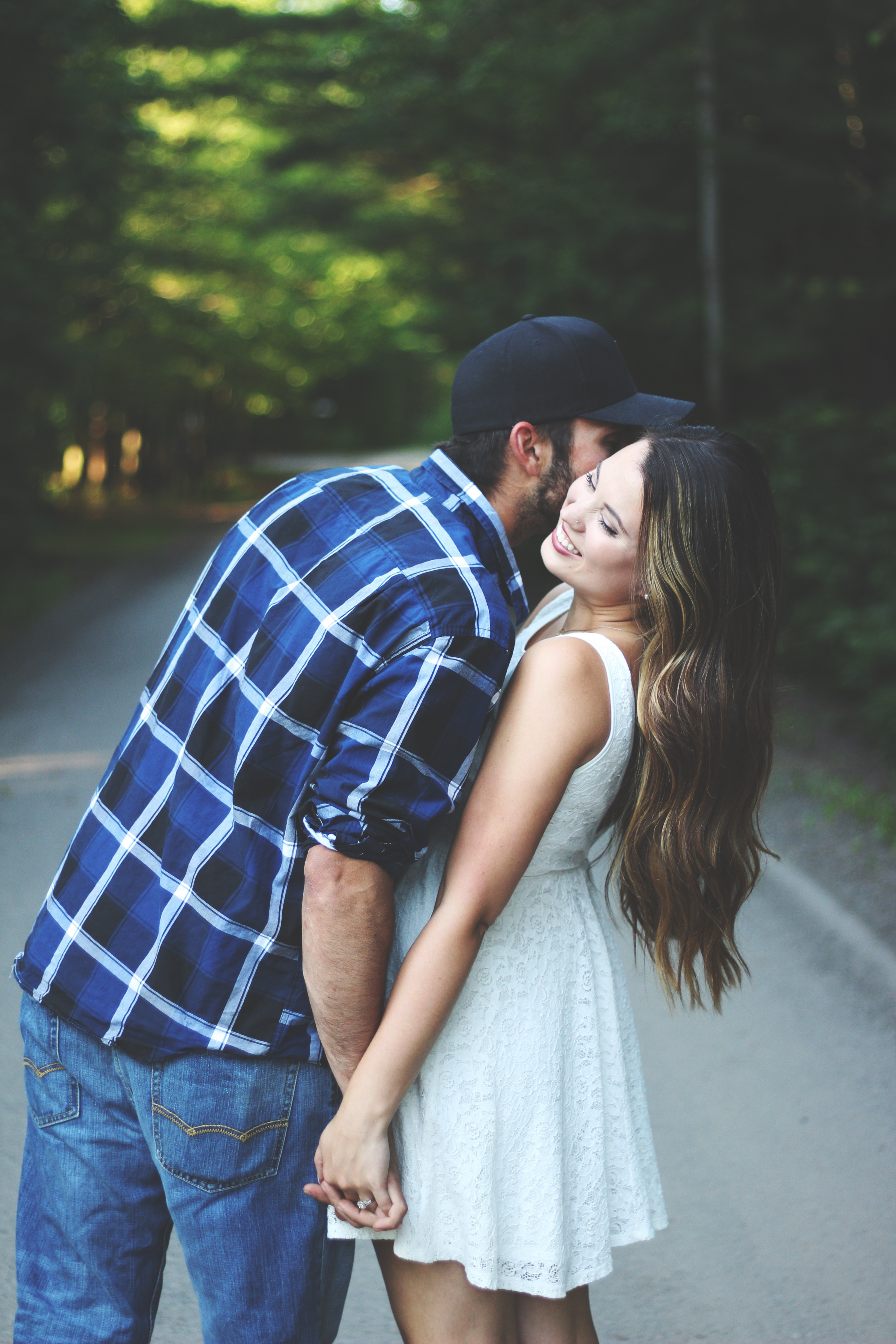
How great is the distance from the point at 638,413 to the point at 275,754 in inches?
31.9

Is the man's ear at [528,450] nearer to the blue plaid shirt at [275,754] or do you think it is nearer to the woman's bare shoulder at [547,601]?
the blue plaid shirt at [275,754]

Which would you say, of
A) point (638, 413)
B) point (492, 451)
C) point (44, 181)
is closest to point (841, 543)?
point (638, 413)

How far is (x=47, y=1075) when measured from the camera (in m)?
1.94

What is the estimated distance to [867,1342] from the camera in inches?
114

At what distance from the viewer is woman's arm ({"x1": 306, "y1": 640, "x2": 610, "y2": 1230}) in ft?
5.82

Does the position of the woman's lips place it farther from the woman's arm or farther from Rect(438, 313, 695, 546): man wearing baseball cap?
the woman's arm

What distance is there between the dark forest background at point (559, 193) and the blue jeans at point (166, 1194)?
3494mm

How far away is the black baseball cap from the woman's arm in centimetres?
43

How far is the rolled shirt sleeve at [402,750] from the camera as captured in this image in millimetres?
1673

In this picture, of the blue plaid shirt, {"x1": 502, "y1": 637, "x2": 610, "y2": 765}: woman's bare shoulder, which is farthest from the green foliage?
the blue plaid shirt

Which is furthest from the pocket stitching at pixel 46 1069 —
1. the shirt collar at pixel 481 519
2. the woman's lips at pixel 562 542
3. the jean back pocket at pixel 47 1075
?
the woman's lips at pixel 562 542

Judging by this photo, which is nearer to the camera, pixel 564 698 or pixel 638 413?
pixel 564 698

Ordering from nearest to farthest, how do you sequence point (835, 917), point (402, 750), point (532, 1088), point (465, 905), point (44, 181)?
point (402, 750), point (465, 905), point (532, 1088), point (835, 917), point (44, 181)

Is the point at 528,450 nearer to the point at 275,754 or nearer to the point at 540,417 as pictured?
the point at 540,417
